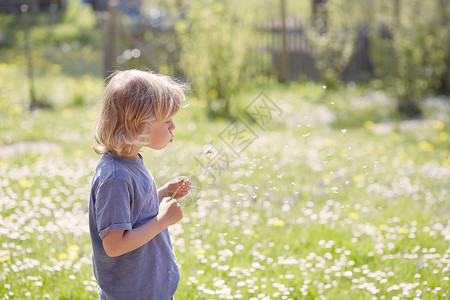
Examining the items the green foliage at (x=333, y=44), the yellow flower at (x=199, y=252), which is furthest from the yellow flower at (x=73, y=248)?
the green foliage at (x=333, y=44)

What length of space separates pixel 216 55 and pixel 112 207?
652cm

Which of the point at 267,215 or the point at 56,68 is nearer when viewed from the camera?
the point at 267,215

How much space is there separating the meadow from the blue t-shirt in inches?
13.5

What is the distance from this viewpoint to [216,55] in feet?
26.8

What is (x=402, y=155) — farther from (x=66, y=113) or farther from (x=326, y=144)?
(x=66, y=113)

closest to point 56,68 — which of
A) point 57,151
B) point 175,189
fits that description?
point 57,151

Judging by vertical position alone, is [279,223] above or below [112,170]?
below

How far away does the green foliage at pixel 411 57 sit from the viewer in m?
8.61

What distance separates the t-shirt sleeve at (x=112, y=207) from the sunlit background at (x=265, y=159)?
531 millimetres

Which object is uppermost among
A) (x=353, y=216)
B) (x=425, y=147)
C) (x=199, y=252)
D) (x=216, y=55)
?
(x=216, y=55)

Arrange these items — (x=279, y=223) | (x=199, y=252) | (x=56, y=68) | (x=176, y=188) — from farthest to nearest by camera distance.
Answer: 1. (x=56, y=68)
2. (x=279, y=223)
3. (x=199, y=252)
4. (x=176, y=188)

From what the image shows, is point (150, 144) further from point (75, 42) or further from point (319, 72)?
point (75, 42)

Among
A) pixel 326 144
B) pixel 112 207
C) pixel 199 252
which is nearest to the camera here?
pixel 112 207

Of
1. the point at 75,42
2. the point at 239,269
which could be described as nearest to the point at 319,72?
the point at 75,42
